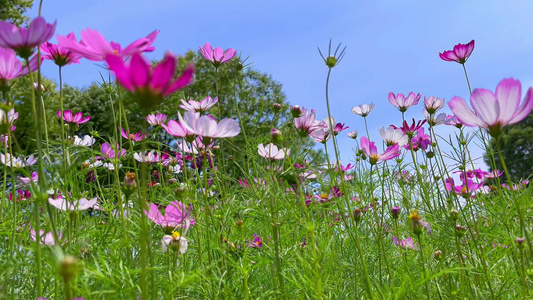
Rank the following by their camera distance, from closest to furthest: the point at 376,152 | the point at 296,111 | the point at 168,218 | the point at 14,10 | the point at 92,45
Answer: the point at 92,45, the point at 168,218, the point at 296,111, the point at 376,152, the point at 14,10

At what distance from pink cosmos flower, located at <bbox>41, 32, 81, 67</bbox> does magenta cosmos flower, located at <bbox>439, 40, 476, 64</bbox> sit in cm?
130

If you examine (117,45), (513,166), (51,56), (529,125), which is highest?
(529,125)

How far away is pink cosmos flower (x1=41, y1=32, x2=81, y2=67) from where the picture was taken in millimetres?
938

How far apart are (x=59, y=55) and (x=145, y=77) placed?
0.52 m

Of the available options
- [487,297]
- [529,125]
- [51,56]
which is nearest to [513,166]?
[529,125]

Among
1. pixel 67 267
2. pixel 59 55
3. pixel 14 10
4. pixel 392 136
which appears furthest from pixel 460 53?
pixel 14 10

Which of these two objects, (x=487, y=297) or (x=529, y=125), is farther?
(x=529, y=125)

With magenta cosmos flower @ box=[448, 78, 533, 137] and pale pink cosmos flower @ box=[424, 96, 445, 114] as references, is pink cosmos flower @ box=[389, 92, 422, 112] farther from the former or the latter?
magenta cosmos flower @ box=[448, 78, 533, 137]

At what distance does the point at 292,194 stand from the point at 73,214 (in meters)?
0.63

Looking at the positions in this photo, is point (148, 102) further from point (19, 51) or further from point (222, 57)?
point (222, 57)

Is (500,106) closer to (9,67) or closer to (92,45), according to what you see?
(92,45)

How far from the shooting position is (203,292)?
114 cm

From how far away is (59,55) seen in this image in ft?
3.13

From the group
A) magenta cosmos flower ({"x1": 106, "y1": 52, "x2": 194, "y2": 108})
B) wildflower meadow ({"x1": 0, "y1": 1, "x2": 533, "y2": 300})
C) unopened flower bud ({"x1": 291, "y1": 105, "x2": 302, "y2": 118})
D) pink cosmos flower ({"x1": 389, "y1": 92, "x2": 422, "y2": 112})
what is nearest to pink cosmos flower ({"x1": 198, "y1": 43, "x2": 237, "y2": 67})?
wildflower meadow ({"x1": 0, "y1": 1, "x2": 533, "y2": 300})
